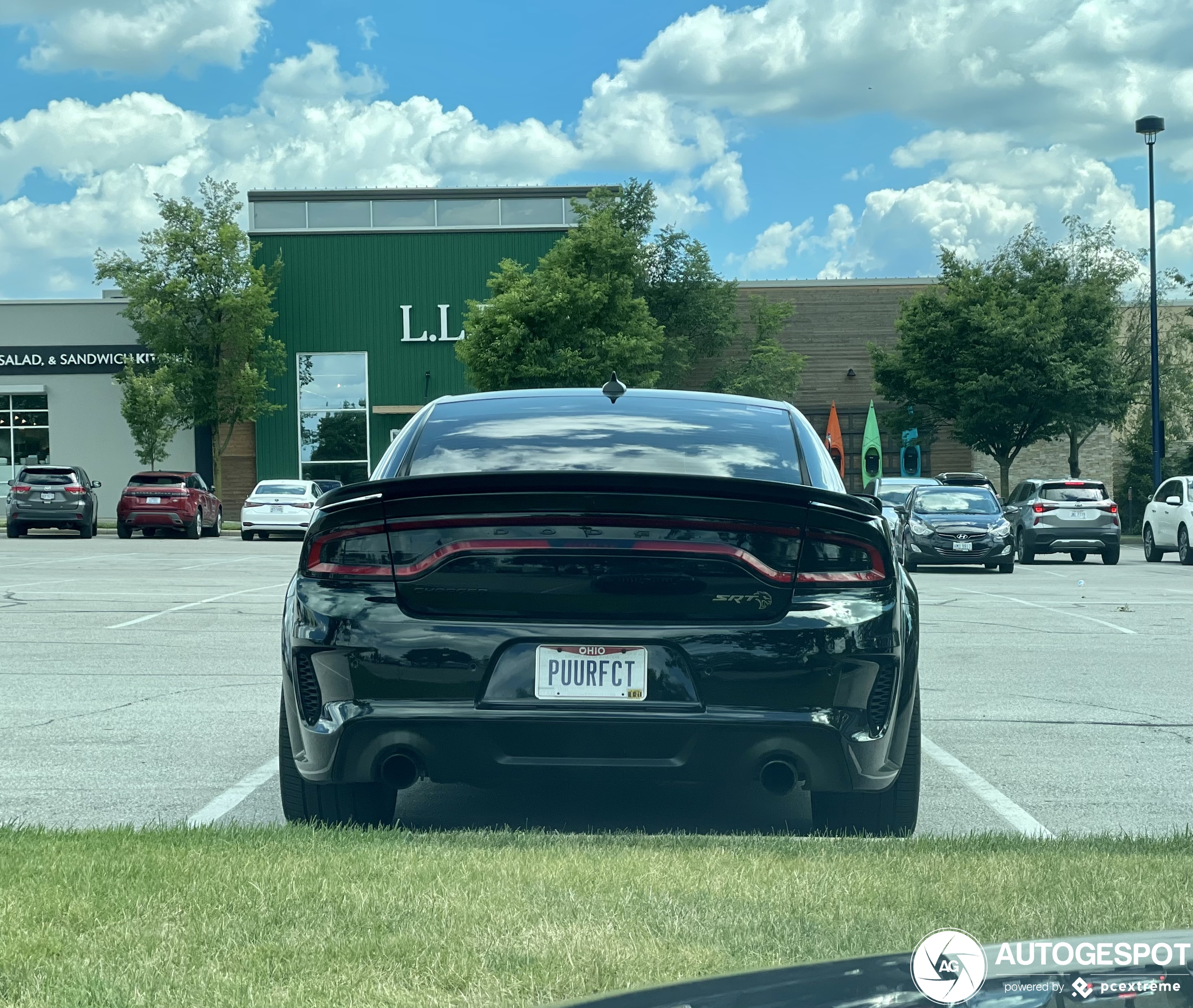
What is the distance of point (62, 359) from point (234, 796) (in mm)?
46793

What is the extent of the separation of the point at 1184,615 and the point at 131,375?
36.2 meters

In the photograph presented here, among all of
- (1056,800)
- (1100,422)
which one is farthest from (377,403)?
(1056,800)

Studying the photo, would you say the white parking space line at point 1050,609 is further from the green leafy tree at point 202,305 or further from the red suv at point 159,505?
the green leafy tree at point 202,305

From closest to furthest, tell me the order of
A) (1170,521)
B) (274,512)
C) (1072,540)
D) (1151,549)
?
1. (1072,540)
2. (1170,521)
3. (1151,549)
4. (274,512)

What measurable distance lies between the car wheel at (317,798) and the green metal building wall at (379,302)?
146ft

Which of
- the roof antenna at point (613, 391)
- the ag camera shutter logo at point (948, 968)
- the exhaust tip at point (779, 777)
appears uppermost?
the roof antenna at point (613, 391)

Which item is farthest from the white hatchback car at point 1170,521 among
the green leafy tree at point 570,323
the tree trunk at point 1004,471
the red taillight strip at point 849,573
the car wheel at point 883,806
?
the red taillight strip at point 849,573

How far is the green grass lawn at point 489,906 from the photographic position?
11.0 ft

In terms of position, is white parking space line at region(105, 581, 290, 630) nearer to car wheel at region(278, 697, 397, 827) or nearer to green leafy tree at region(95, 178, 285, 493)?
car wheel at region(278, 697, 397, 827)

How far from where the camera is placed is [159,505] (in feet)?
115

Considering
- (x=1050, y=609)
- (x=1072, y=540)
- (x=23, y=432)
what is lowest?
(x=1072, y=540)

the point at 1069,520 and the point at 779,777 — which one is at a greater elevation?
the point at 779,777

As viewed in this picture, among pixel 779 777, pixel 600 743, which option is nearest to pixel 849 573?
pixel 779 777

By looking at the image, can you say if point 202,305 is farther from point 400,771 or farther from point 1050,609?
point 400,771
